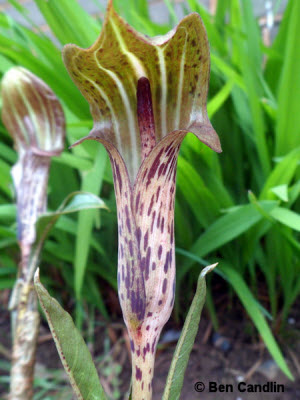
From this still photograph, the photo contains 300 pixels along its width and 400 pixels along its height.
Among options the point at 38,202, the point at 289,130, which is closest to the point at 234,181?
the point at 289,130

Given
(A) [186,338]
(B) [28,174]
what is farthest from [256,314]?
(B) [28,174]

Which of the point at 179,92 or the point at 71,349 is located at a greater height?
the point at 179,92

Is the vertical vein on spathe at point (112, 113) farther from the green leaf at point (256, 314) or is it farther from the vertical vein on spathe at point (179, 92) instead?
the green leaf at point (256, 314)

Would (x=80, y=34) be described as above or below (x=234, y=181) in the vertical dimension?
above

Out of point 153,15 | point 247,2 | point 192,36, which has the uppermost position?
point 153,15

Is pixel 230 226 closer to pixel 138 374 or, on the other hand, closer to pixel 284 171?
pixel 284 171

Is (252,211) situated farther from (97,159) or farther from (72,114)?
(72,114)

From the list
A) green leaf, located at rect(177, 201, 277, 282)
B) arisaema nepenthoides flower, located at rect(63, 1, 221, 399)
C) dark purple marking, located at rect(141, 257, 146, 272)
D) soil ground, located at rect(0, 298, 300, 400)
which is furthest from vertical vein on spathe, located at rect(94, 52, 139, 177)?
soil ground, located at rect(0, 298, 300, 400)
